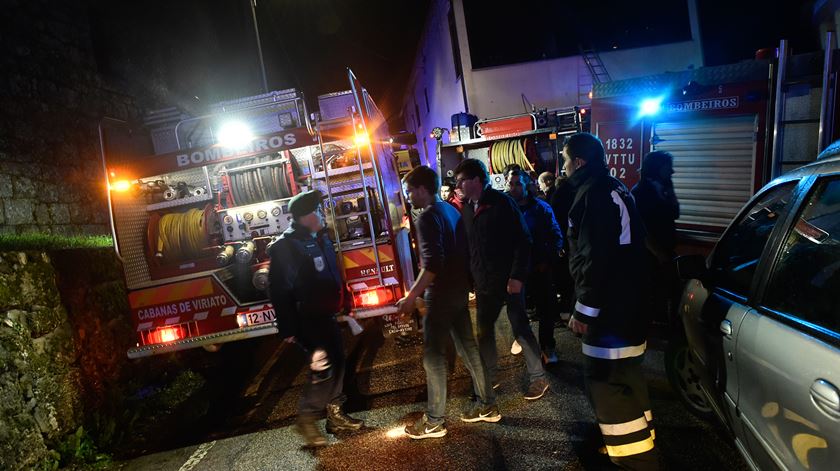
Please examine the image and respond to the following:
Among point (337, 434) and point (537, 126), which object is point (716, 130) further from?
point (337, 434)

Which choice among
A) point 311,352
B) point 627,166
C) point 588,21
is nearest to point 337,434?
point 311,352

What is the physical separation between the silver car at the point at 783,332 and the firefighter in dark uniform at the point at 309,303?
2466 mm

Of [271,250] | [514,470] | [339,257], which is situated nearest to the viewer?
[514,470]

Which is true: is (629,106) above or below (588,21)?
below

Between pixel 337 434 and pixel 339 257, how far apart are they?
165cm

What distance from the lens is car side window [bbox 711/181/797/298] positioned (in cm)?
246

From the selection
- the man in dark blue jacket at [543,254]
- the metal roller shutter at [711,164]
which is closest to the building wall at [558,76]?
the metal roller shutter at [711,164]

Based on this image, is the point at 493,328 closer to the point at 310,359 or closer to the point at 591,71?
the point at 310,359

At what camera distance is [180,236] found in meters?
5.08

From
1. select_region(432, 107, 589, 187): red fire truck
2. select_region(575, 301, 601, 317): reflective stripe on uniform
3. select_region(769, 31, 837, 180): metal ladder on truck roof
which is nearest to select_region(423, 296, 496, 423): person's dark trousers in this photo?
select_region(575, 301, 601, 317): reflective stripe on uniform

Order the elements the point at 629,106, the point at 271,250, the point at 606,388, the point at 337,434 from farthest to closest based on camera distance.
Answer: the point at 629,106 < the point at 337,434 < the point at 271,250 < the point at 606,388

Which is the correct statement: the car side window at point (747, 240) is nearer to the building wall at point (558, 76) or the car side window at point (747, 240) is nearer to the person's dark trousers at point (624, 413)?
the person's dark trousers at point (624, 413)

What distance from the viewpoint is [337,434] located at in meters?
3.58

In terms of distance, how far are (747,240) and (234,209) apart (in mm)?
4795
